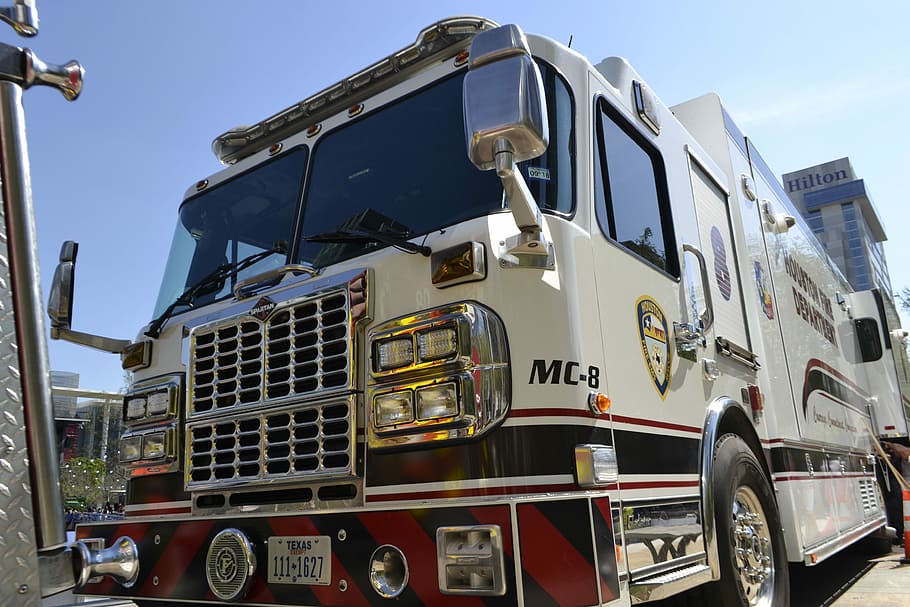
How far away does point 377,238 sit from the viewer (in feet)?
9.21

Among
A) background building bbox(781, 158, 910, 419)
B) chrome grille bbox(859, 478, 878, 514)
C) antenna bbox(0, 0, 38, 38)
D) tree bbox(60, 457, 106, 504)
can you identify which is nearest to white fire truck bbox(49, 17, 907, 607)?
antenna bbox(0, 0, 38, 38)

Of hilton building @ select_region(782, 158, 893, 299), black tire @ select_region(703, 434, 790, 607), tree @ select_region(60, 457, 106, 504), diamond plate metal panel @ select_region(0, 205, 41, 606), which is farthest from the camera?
hilton building @ select_region(782, 158, 893, 299)

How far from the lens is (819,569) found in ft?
23.9

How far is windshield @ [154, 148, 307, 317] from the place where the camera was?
11.8 feet

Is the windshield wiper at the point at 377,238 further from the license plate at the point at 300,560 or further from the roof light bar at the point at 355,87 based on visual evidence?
the license plate at the point at 300,560

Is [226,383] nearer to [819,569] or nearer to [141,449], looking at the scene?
[141,449]

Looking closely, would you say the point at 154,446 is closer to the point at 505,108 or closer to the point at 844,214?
the point at 505,108

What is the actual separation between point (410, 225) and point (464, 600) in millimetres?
1487

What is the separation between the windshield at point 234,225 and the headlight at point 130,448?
2.34ft

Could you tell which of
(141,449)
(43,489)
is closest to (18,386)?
(43,489)

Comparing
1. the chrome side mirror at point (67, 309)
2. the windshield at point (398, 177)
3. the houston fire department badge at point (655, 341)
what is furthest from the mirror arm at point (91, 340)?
the houston fire department badge at point (655, 341)

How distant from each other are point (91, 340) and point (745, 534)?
3.43 meters

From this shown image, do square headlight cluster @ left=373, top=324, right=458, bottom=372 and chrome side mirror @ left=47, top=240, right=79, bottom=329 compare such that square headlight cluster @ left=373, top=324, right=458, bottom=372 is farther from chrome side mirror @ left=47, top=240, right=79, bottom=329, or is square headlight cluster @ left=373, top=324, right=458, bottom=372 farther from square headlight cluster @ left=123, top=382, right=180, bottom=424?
chrome side mirror @ left=47, top=240, right=79, bottom=329

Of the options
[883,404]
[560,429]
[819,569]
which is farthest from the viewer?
[883,404]
